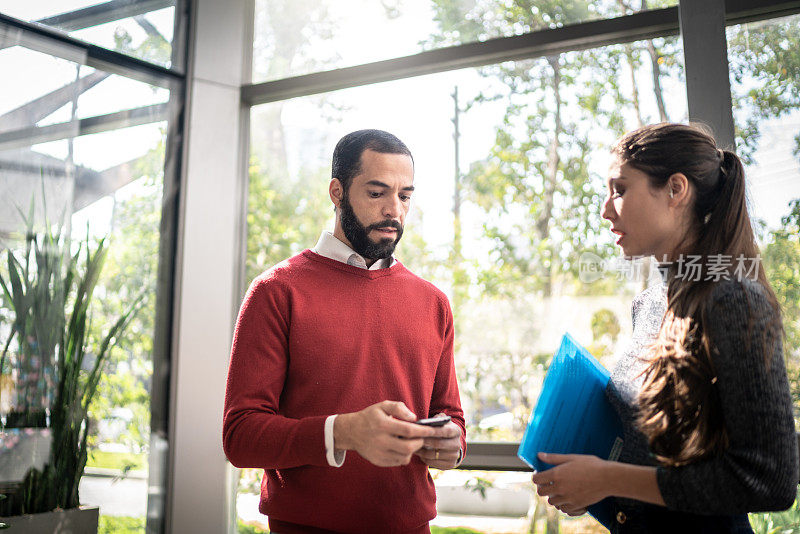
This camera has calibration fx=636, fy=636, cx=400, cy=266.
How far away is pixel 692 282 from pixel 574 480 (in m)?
0.47

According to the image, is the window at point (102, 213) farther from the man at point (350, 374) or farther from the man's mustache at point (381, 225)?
the man's mustache at point (381, 225)

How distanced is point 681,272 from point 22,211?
2240 millimetres

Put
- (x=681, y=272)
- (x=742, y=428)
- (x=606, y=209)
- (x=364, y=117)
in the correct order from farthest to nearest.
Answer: (x=364, y=117) < (x=606, y=209) < (x=681, y=272) < (x=742, y=428)

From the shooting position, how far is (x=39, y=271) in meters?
2.40

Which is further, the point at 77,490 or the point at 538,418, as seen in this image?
the point at 77,490

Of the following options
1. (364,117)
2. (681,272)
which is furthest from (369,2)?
(681,272)

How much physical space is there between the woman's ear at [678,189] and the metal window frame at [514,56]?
1049 mm

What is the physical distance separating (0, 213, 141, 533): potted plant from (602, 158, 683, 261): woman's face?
6.83 ft

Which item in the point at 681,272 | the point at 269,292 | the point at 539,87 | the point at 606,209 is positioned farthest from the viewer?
the point at 539,87

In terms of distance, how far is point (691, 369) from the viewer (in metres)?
1.22

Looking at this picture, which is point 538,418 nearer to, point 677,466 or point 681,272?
point 677,466

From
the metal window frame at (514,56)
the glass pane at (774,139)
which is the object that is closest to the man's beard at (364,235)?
the metal window frame at (514,56)

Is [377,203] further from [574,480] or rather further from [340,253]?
→ [574,480]

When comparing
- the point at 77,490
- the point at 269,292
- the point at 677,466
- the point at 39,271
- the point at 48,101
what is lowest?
the point at 77,490
